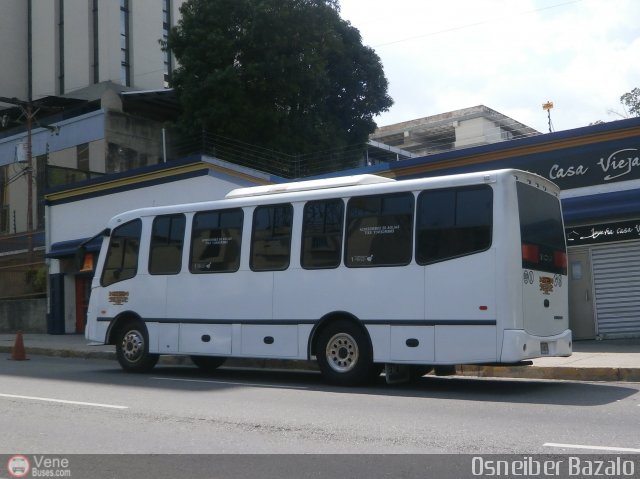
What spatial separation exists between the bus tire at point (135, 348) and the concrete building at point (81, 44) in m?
32.4

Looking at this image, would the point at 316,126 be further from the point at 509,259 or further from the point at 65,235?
the point at 509,259

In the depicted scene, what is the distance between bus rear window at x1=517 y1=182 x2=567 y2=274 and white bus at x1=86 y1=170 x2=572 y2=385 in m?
0.03

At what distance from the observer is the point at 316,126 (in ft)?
117

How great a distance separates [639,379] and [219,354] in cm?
666

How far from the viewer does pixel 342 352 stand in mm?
11758

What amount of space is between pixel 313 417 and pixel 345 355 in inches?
112

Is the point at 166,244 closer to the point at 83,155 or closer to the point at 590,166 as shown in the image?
the point at 590,166

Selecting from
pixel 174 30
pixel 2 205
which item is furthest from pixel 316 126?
pixel 2 205

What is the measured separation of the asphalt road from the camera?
289 inches

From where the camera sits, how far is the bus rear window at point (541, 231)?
10750mm

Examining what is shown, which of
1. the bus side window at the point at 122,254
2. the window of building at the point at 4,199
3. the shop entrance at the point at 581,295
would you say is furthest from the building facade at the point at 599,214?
the window of building at the point at 4,199

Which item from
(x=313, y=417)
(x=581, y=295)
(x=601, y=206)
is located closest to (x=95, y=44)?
(x=601, y=206)

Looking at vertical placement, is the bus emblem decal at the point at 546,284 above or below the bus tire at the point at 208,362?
above

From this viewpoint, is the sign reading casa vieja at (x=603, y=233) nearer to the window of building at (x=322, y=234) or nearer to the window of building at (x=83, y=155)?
the window of building at (x=322, y=234)
